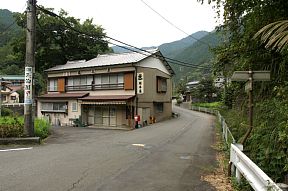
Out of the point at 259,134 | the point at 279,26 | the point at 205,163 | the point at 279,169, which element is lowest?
the point at 205,163

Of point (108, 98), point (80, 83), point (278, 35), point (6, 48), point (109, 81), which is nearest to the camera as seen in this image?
point (278, 35)

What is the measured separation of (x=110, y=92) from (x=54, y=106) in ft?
26.2

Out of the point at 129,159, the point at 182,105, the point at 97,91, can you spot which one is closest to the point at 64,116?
the point at 97,91

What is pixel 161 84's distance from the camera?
1430 inches

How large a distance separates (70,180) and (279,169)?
4.41 m

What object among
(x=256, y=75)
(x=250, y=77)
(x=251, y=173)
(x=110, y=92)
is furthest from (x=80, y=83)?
(x=251, y=173)

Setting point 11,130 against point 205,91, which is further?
point 205,91

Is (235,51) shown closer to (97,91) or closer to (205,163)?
(205,163)

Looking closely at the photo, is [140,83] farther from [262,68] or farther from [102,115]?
[262,68]

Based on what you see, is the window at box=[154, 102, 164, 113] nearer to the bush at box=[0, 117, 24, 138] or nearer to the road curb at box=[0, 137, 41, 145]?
the bush at box=[0, 117, 24, 138]

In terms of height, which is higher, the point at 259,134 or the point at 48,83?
the point at 48,83

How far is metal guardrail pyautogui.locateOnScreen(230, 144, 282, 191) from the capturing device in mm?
4497

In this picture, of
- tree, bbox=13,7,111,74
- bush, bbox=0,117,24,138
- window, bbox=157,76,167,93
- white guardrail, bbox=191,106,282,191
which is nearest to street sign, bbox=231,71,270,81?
white guardrail, bbox=191,106,282,191

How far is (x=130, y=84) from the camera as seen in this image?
2988 cm
